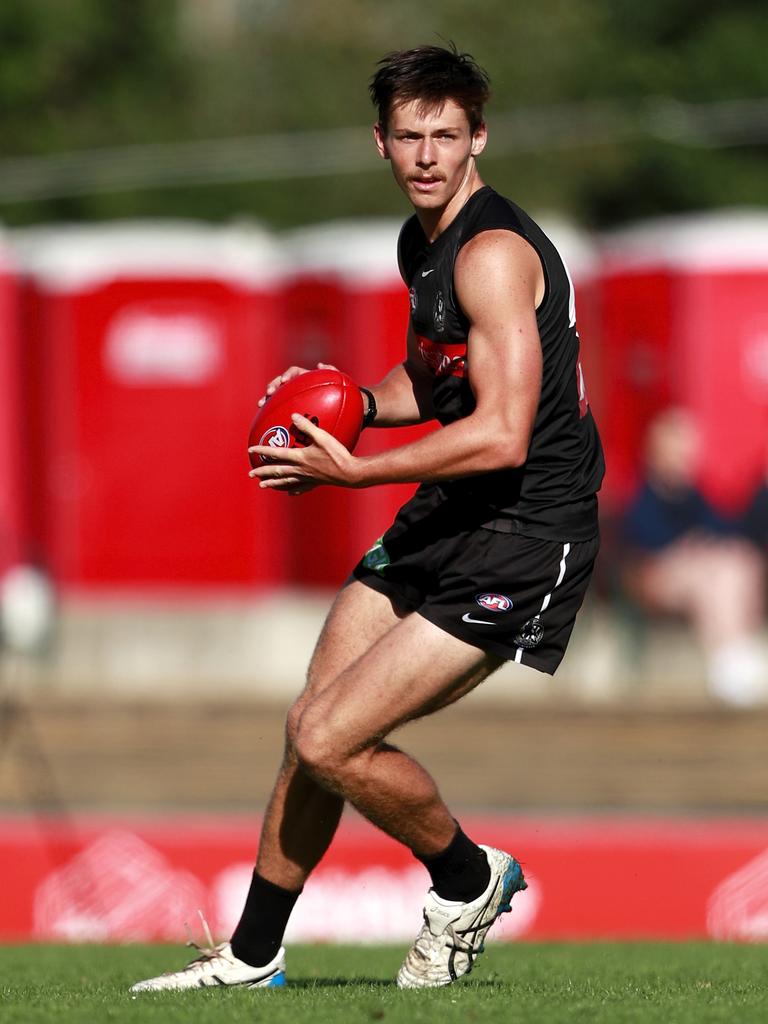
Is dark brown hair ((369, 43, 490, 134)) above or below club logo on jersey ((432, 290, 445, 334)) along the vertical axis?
above

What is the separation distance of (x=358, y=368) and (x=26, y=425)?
10.6 feet

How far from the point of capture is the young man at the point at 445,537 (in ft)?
14.2

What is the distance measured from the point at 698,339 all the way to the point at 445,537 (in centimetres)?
1184

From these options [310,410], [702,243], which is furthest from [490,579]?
[702,243]

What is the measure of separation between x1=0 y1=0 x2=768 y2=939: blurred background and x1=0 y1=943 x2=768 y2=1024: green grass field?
160 cm

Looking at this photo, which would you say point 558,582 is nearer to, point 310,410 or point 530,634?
point 530,634

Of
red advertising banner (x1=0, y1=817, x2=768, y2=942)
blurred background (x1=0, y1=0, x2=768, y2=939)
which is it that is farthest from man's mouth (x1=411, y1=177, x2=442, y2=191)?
blurred background (x1=0, y1=0, x2=768, y2=939)

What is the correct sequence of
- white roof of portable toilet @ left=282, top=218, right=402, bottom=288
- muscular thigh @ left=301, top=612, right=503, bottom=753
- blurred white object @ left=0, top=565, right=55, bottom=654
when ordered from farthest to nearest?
white roof of portable toilet @ left=282, top=218, right=402, bottom=288
blurred white object @ left=0, top=565, right=55, bottom=654
muscular thigh @ left=301, top=612, right=503, bottom=753

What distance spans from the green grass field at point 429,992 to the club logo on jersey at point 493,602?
0.93m

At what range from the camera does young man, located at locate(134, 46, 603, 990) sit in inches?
171

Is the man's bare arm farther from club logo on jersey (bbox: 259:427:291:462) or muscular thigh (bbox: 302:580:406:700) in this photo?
muscular thigh (bbox: 302:580:406:700)

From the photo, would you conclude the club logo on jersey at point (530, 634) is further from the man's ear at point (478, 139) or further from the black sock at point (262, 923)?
the man's ear at point (478, 139)

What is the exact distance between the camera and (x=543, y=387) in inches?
180

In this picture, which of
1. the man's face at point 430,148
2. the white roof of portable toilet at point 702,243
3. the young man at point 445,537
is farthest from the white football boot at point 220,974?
the white roof of portable toilet at point 702,243
